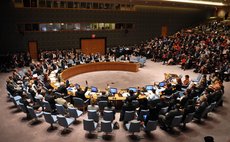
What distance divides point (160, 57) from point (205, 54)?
14.6 ft

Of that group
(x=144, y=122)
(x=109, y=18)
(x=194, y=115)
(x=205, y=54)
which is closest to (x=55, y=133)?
(x=144, y=122)

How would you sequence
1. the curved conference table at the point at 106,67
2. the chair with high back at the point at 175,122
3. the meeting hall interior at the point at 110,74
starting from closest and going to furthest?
the chair with high back at the point at 175,122 → the meeting hall interior at the point at 110,74 → the curved conference table at the point at 106,67

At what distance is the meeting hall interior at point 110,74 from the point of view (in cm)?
767

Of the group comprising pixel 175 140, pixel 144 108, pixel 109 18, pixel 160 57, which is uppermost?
pixel 109 18

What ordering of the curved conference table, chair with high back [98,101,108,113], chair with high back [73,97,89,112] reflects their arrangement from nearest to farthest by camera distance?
chair with high back [98,101,108,113] < chair with high back [73,97,89,112] < the curved conference table

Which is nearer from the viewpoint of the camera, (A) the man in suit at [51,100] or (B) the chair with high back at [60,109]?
(B) the chair with high back at [60,109]

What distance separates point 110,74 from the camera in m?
16.1

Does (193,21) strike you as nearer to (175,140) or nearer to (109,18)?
(109,18)

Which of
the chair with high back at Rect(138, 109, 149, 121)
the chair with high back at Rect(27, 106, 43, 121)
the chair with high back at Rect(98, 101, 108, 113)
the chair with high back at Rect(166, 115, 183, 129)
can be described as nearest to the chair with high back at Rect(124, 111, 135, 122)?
the chair with high back at Rect(138, 109, 149, 121)

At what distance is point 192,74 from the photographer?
51.4 feet

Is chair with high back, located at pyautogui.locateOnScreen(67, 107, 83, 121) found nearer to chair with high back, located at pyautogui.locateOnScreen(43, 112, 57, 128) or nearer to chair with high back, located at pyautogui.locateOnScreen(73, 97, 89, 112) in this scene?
chair with high back, located at pyautogui.locateOnScreen(43, 112, 57, 128)

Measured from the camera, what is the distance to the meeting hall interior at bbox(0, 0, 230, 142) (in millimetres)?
7668

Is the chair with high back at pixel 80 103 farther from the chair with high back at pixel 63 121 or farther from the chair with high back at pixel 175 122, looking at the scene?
the chair with high back at pixel 175 122

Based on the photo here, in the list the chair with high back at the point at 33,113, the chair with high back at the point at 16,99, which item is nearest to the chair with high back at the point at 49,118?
the chair with high back at the point at 33,113
